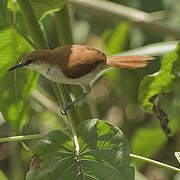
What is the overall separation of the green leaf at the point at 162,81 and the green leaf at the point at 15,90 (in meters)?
0.42

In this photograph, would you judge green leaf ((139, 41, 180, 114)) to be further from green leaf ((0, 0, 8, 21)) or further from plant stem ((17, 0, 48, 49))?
green leaf ((0, 0, 8, 21))

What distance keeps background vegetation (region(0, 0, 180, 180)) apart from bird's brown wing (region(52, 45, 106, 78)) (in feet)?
0.34

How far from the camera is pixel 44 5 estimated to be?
58.8 inches

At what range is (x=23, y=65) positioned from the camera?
1.57 metres

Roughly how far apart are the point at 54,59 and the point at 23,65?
0.38 ft

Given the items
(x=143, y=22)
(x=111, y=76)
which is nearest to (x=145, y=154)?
(x=111, y=76)

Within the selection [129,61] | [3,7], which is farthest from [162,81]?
[3,7]

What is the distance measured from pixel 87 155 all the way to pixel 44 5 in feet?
1.72

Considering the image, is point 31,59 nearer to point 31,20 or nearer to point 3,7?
point 31,20

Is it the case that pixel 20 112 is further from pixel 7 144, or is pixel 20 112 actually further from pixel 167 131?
pixel 7 144

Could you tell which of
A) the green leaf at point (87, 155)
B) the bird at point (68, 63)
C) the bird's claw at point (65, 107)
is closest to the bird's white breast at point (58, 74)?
the bird at point (68, 63)

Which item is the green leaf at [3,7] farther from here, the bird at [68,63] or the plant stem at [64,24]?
the plant stem at [64,24]

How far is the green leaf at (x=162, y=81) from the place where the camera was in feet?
5.41

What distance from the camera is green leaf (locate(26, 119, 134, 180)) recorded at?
1.25 meters
